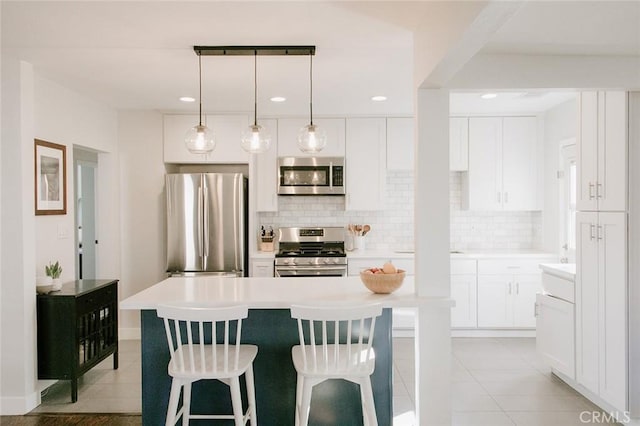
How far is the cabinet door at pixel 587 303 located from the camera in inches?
131

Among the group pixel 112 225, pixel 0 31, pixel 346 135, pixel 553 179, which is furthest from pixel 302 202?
pixel 0 31

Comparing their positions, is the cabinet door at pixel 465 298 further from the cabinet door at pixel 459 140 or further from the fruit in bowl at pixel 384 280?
the fruit in bowl at pixel 384 280

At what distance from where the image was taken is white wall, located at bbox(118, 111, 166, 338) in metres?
5.20

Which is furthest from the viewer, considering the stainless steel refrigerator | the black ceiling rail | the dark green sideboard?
the stainless steel refrigerator

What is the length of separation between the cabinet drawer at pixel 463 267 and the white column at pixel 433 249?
2471 mm

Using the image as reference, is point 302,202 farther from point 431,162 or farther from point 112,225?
point 431,162

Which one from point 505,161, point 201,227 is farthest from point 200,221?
point 505,161

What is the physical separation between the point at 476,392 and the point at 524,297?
188 centimetres

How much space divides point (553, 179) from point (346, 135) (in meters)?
2.39

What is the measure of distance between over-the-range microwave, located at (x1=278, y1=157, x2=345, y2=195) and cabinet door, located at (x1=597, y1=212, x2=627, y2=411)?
2799 millimetres

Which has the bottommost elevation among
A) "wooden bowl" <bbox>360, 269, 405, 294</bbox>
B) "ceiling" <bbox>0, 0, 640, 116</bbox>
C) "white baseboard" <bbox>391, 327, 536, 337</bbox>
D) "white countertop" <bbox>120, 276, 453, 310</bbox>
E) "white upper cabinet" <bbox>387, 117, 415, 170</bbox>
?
"white baseboard" <bbox>391, 327, 536, 337</bbox>

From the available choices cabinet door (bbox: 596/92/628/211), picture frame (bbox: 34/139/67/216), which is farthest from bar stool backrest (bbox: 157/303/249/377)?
cabinet door (bbox: 596/92/628/211)

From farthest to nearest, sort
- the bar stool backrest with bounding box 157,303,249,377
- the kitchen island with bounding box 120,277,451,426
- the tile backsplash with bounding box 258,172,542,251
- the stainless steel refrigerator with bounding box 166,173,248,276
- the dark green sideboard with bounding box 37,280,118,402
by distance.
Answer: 1. the tile backsplash with bounding box 258,172,542,251
2. the stainless steel refrigerator with bounding box 166,173,248,276
3. the dark green sideboard with bounding box 37,280,118,402
4. the kitchen island with bounding box 120,277,451,426
5. the bar stool backrest with bounding box 157,303,249,377

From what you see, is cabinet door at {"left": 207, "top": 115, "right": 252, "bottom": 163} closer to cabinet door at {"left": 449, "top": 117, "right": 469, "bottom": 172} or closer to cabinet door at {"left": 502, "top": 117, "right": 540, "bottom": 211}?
cabinet door at {"left": 449, "top": 117, "right": 469, "bottom": 172}
